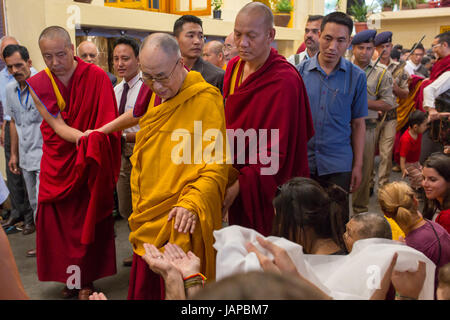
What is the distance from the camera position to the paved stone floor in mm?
3213

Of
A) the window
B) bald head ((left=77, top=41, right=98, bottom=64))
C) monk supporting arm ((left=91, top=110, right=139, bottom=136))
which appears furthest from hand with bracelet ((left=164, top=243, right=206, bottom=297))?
the window

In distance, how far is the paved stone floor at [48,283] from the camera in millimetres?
3213

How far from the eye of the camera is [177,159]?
7.09ft

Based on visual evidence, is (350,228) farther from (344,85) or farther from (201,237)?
(344,85)

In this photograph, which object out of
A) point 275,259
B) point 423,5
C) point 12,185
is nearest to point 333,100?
point 275,259

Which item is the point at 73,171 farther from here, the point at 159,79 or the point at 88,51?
the point at 88,51

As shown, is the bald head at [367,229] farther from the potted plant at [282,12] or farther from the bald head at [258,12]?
the potted plant at [282,12]

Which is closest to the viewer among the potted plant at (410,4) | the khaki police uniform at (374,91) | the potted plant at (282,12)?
the khaki police uniform at (374,91)

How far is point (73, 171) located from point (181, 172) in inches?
47.5

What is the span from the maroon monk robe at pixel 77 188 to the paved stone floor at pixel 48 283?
0.15 m

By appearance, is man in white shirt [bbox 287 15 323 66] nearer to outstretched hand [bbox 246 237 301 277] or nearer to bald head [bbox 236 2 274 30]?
bald head [bbox 236 2 274 30]

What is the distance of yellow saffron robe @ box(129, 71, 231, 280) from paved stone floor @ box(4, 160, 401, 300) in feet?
4.07

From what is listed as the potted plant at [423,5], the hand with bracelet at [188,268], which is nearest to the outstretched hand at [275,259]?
the hand with bracelet at [188,268]

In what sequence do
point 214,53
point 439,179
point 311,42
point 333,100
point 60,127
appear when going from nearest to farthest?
point 333,100 → point 60,127 → point 439,179 → point 311,42 → point 214,53
